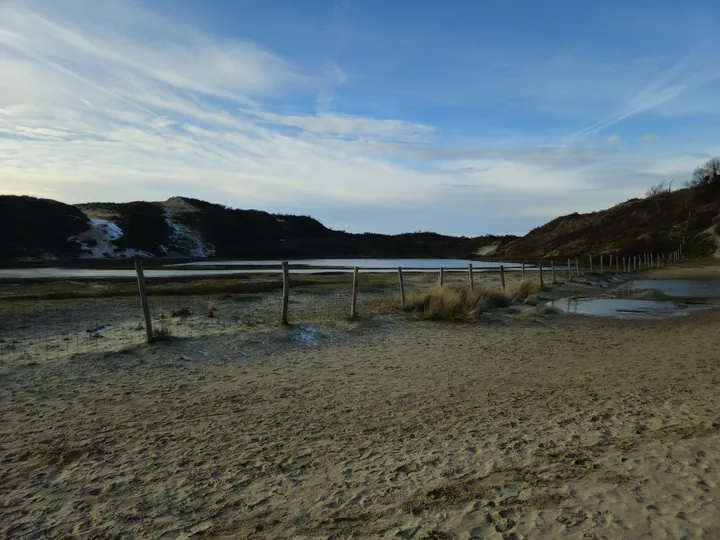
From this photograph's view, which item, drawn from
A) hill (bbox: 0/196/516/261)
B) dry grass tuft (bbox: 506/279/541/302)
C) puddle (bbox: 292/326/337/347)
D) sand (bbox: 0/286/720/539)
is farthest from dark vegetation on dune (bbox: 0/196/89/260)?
sand (bbox: 0/286/720/539)

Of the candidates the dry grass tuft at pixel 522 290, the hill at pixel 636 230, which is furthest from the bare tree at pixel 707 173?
the dry grass tuft at pixel 522 290

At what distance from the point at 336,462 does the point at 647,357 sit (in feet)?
23.3

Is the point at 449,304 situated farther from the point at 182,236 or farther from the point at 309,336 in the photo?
the point at 182,236

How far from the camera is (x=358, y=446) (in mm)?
4816

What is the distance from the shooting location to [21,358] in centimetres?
859

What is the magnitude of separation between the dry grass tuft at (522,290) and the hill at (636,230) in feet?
167

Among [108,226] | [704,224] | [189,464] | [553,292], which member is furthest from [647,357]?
[704,224]

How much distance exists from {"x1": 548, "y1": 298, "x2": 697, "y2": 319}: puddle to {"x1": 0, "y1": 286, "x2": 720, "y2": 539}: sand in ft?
23.2

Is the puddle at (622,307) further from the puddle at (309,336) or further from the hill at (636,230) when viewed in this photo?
the hill at (636,230)

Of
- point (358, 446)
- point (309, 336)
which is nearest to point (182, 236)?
point (309, 336)

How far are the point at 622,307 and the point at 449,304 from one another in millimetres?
7824

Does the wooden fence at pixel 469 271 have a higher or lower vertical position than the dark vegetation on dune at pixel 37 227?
lower

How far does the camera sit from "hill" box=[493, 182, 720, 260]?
6875cm

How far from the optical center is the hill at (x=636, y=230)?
2707 inches
